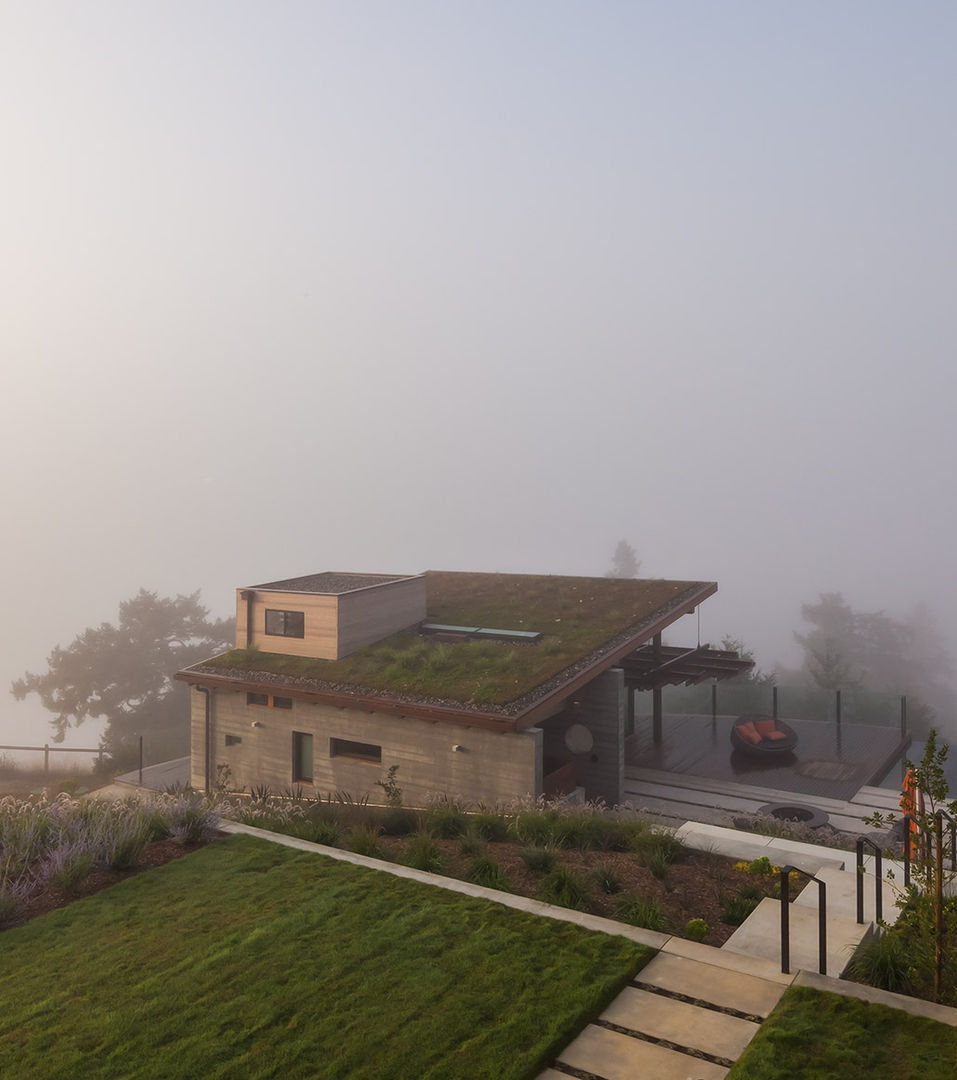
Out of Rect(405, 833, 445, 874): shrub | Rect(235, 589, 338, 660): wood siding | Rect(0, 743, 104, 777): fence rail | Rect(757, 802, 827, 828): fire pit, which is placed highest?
Rect(235, 589, 338, 660): wood siding

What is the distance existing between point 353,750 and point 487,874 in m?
10.7

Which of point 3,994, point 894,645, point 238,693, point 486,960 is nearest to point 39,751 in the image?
point 238,693

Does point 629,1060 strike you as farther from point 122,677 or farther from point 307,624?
point 122,677

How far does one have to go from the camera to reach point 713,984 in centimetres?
664

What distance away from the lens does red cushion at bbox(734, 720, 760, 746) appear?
852 inches

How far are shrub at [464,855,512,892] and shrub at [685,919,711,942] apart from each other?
1972 millimetres

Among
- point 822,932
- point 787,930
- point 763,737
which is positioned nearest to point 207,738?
point 763,737

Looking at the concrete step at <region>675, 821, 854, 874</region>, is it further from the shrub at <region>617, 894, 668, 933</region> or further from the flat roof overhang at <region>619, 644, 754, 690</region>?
the flat roof overhang at <region>619, 644, 754, 690</region>

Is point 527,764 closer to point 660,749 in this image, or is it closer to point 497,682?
point 497,682

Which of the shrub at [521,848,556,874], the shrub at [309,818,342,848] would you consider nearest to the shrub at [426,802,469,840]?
the shrub at [309,818,342,848]

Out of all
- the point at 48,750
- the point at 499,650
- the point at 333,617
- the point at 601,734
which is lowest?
the point at 48,750

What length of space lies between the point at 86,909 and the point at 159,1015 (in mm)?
2667

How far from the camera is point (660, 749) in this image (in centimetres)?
2292

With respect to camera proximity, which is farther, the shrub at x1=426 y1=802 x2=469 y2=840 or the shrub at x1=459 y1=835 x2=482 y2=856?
the shrub at x1=426 y1=802 x2=469 y2=840
